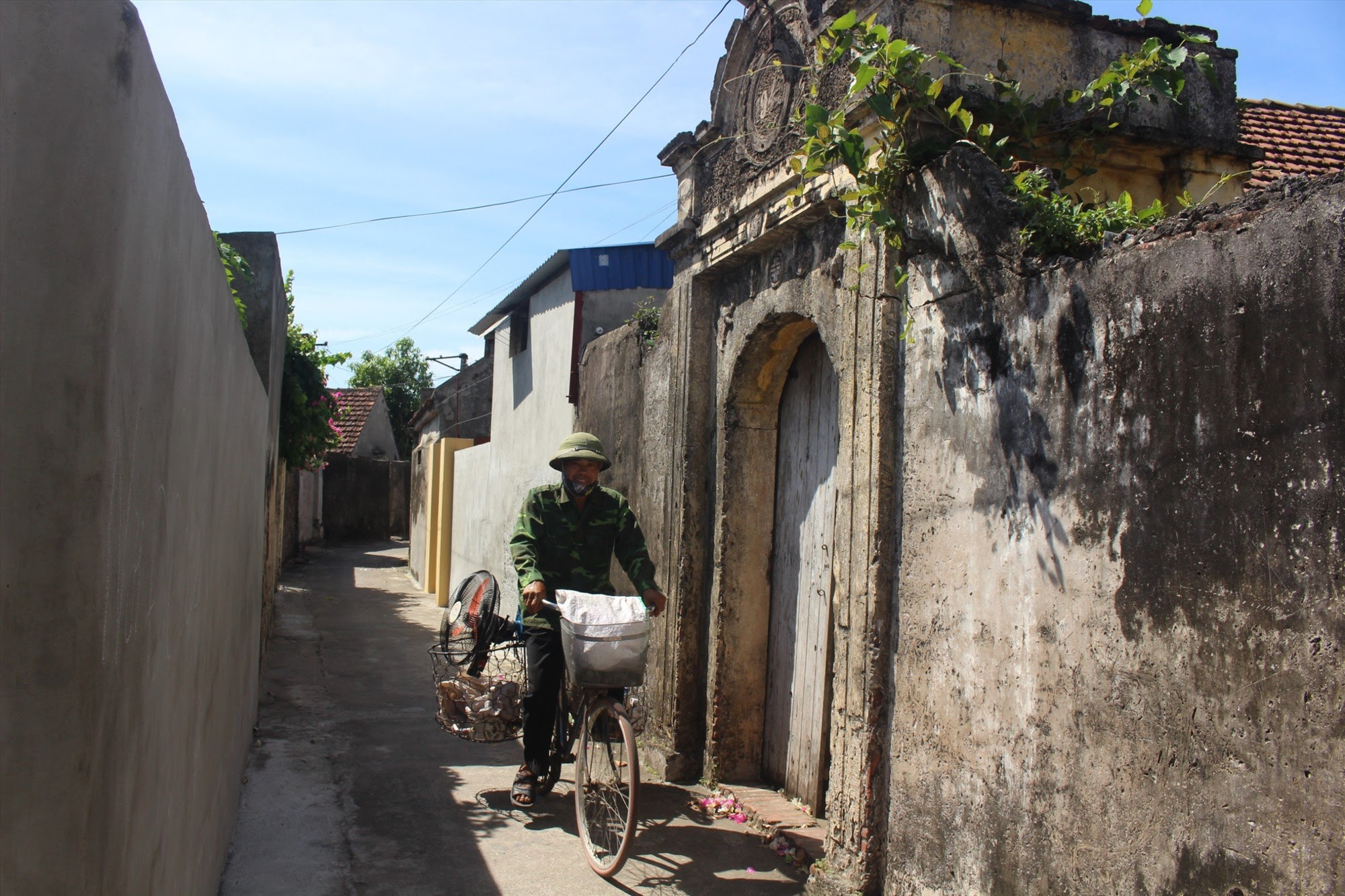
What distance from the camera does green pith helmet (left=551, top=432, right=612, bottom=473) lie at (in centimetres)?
532

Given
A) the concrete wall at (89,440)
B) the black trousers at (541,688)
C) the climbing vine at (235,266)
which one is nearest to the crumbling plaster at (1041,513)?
the black trousers at (541,688)

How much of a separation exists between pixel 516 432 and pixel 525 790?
7.16 m

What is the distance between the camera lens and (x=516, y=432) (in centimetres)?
1202

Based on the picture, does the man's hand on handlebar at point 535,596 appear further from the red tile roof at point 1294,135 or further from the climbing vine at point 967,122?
the red tile roof at point 1294,135

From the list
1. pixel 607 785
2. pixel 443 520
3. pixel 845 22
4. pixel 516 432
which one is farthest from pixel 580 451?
pixel 443 520

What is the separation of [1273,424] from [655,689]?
450 cm

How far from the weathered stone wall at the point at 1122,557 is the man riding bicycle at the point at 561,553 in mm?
1841

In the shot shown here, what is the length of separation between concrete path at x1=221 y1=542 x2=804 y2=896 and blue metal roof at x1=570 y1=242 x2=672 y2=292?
4.53 meters

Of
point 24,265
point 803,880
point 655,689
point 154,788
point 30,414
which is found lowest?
point 803,880

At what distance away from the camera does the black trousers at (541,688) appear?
5.04 meters

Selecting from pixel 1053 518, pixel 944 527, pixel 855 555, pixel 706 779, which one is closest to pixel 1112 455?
pixel 1053 518

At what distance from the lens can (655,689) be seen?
6.32m

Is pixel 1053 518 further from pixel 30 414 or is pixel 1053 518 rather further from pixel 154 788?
pixel 30 414

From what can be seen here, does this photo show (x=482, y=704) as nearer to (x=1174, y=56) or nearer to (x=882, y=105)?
(x=882, y=105)
